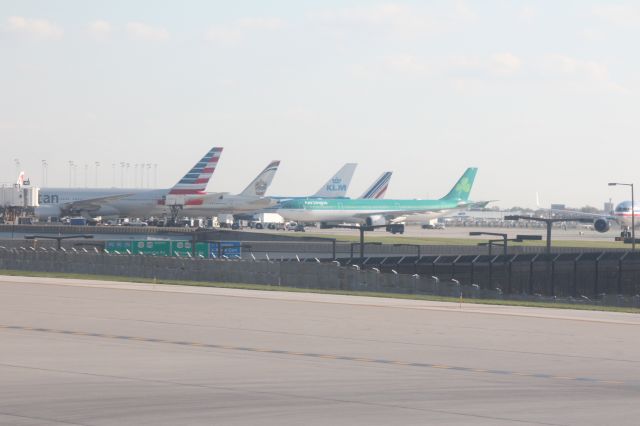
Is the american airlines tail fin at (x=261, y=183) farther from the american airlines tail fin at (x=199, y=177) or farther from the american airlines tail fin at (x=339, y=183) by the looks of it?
the american airlines tail fin at (x=339, y=183)

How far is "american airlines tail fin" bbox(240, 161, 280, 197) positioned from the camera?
136 meters

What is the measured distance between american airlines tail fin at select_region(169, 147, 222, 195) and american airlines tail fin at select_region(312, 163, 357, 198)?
41818 millimetres

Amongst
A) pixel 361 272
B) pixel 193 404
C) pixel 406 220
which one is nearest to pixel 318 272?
pixel 361 272

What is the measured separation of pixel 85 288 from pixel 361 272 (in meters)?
11.3

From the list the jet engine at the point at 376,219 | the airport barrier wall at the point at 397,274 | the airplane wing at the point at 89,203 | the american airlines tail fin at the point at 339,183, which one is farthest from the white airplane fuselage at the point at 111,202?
the airport barrier wall at the point at 397,274

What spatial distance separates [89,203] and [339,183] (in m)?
53.9

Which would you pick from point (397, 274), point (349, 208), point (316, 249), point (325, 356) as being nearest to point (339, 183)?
point (349, 208)

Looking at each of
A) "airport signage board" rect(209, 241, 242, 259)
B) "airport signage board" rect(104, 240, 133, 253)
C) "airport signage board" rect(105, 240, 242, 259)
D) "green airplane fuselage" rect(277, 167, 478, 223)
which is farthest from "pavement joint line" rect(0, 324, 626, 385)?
"green airplane fuselage" rect(277, 167, 478, 223)

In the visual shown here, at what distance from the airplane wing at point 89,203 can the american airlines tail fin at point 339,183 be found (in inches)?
1991

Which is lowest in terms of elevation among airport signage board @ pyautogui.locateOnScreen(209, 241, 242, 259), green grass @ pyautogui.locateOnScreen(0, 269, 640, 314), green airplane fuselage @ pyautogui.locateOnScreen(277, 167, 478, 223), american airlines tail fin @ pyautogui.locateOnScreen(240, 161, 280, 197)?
green grass @ pyautogui.locateOnScreen(0, 269, 640, 314)

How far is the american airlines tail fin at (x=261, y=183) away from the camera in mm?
136000

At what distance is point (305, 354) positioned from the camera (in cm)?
2178

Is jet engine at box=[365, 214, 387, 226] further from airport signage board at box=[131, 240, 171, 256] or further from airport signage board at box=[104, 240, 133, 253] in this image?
airport signage board at box=[104, 240, 133, 253]

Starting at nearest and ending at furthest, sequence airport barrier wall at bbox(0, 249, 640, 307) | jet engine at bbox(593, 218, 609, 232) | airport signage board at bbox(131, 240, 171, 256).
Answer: airport barrier wall at bbox(0, 249, 640, 307), airport signage board at bbox(131, 240, 171, 256), jet engine at bbox(593, 218, 609, 232)
